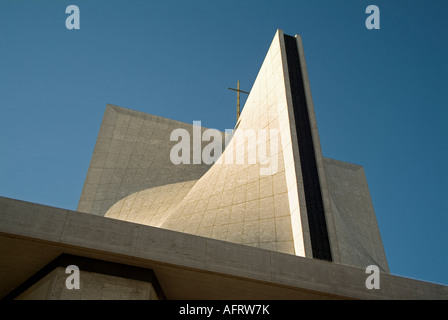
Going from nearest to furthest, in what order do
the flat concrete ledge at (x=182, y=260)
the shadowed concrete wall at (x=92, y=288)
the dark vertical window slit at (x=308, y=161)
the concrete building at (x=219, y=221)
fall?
the shadowed concrete wall at (x=92, y=288) → the flat concrete ledge at (x=182, y=260) → the concrete building at (x=219, y=221) → the dark vertical window slit at (x=308, y=161)

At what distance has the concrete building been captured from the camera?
7965mm

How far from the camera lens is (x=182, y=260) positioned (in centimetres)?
816

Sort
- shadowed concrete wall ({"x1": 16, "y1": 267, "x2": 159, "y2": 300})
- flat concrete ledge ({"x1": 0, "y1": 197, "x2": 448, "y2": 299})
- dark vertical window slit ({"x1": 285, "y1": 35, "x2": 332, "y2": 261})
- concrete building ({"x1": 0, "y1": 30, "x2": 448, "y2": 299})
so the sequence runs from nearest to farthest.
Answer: shadowed concrete wall ({"x1": 16, "y1": 267, "x2": 159, "y2": 300})
flat concrete ledge ({"x1": 0, "y1": 197, "x2": 448, "y2": 299})
concrete building ({"x1": 0, "y1": 30, "x2": 448, "y2": 299})
dark vertical window slit ({"x1": 285, "y1": 35, "x2": 332, "y2": 261})

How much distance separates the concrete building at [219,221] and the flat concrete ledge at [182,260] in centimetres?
2

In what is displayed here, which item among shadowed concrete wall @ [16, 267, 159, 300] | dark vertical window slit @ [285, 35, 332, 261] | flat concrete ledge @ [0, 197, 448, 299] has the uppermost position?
dark vertical window slit @ [285, 35, 332, 261]

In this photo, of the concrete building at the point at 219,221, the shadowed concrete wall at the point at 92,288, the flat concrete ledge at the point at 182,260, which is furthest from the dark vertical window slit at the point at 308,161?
the shadowed concrete wall at the point at 92,288

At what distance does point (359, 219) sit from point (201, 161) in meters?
7.29

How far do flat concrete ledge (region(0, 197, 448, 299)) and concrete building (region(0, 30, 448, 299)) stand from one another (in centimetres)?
2

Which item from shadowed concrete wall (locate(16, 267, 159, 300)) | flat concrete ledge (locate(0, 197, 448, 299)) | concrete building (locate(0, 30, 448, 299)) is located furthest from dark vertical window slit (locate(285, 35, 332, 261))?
shadowed concrete wall (locate(16, 267, 159, 300))

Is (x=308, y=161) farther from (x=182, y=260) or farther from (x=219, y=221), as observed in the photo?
(x=182, y=260)

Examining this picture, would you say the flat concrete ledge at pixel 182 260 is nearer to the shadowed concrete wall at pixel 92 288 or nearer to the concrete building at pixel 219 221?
the concrete building at pixel 219 221

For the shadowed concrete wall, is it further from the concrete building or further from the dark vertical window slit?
the dark vertical window slit

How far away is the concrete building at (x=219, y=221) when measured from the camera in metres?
7.96

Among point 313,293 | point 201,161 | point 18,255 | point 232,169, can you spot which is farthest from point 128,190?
point 313,293
